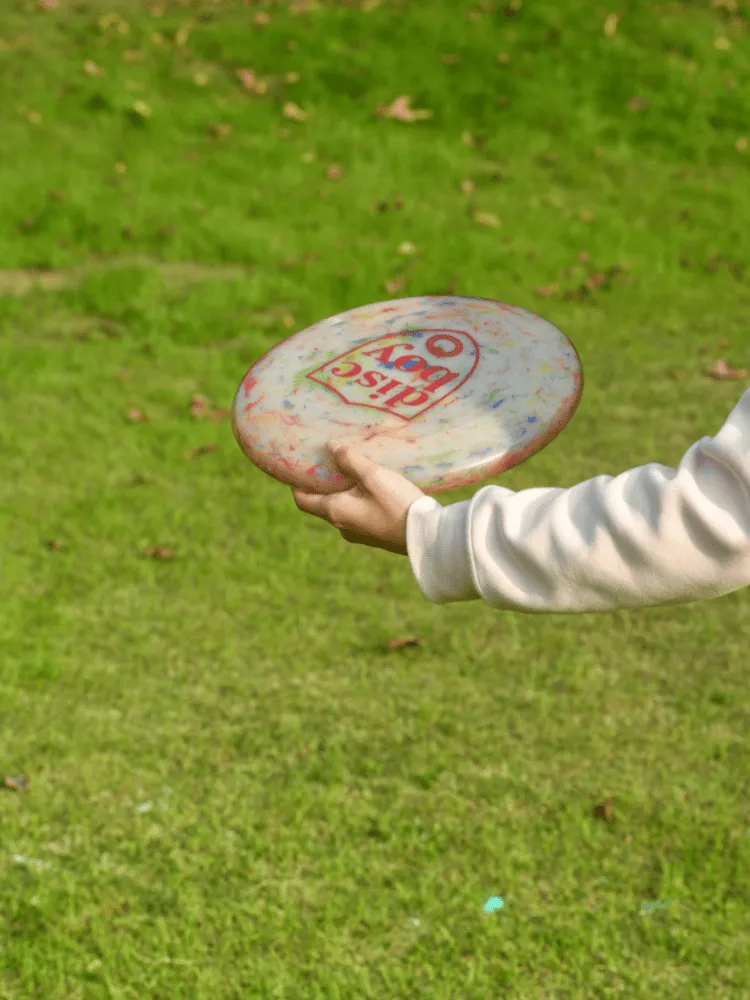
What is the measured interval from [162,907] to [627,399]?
12.4 feet

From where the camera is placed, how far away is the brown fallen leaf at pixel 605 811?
3.51m

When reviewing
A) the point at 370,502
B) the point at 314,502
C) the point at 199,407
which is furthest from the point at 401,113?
the point at 370,502

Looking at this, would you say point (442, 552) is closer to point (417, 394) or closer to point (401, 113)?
point (417, 394)

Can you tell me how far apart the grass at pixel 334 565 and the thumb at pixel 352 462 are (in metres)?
1.53

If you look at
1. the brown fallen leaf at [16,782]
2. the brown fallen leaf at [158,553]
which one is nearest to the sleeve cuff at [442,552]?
the brown fallen leaf at [16,782]

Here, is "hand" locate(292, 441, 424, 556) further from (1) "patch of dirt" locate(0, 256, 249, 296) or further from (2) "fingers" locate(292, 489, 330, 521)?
(1) "patch of dirt" locate(0, 256, 249, 296)

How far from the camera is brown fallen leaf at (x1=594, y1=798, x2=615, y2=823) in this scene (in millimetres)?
3510

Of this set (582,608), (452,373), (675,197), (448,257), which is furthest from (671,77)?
(582,608)

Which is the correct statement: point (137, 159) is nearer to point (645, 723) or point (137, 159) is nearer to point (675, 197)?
point (675, 197)

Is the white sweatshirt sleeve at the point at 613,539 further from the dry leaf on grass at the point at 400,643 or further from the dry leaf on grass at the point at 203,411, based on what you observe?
the dry leaf on grass at the point at 203,411

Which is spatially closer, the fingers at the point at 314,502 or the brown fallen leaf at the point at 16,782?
the fingers at the point at 314,502

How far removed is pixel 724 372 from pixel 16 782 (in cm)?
422

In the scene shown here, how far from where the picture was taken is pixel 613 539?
1589mm

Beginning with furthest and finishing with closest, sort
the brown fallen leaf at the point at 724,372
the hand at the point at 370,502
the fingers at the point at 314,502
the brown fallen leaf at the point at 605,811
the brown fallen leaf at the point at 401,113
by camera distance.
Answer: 1. the brown fallen leaf at the point at 401,113
2. the brown fallen leaf at the point at 724,372
3. the brown fallen leaf at the point at 605,811
4. the fingers at the point at 314,502
5. the hand at the point at 370,502
